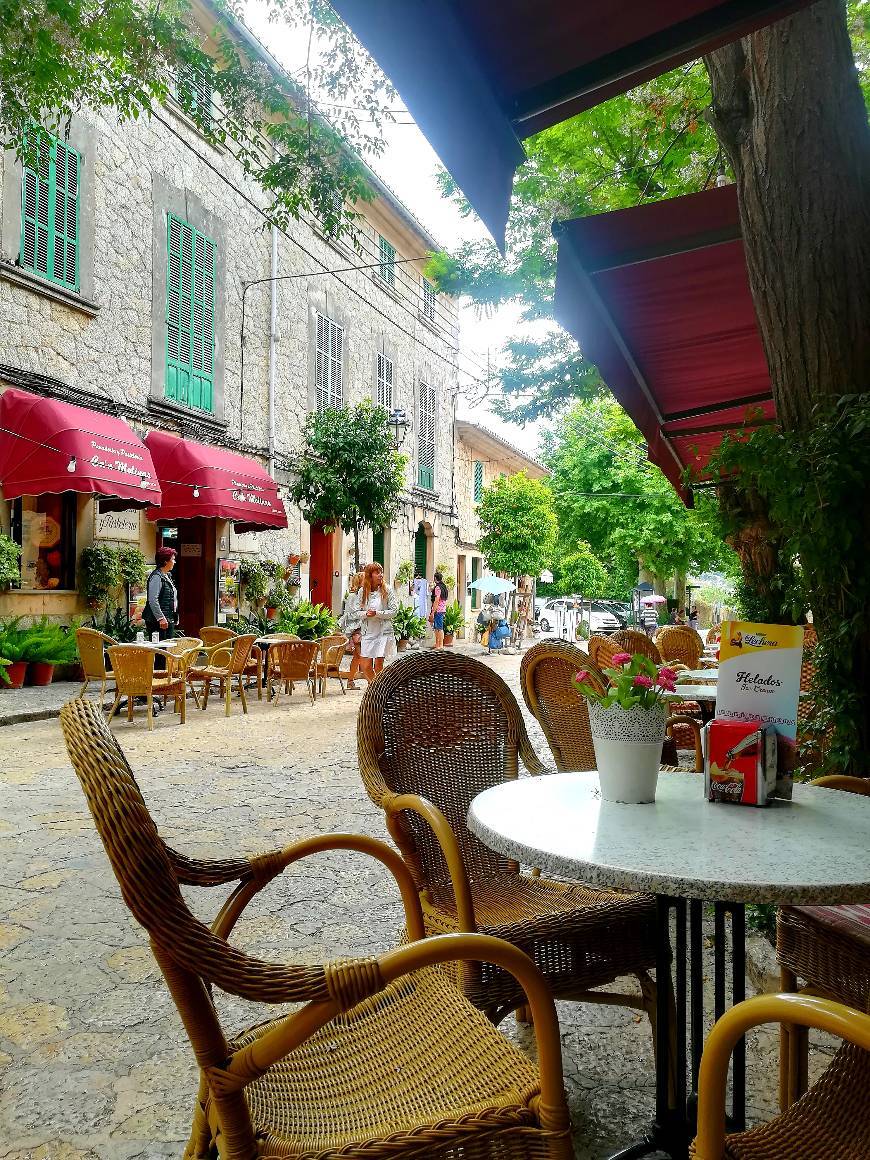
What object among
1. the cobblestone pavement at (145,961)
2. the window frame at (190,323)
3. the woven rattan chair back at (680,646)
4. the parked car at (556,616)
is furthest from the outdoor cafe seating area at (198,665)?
the parked car at (556,616)

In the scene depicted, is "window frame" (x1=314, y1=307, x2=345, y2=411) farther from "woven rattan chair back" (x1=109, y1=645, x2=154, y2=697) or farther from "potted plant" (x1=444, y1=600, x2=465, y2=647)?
"woven rattan chair back" (x1=109, y1=645, x2=154, y2=697)

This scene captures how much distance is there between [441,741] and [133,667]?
586 cm

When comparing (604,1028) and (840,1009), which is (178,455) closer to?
(604,1028)

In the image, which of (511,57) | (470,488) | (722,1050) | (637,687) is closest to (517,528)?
(470,488)

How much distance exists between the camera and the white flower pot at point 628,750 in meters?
1.72

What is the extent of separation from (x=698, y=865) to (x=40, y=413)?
9.46 meters

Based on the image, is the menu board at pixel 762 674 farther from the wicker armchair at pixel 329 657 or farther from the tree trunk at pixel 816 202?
the wicker armchair at pixel 329 657

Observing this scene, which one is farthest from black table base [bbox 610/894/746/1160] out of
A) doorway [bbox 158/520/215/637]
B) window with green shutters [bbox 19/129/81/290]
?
doorway [bbox 158/520/215/637]

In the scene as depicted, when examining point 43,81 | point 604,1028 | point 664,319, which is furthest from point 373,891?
point 43,81

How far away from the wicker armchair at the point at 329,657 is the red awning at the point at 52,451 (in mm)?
2948

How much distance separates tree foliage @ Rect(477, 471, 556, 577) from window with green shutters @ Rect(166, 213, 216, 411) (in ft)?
45.8

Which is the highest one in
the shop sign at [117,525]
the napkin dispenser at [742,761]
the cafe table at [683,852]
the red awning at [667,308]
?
the red awning at [667,308]

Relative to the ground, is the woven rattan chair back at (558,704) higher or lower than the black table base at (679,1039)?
higher

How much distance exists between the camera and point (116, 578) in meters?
A: 10.7
